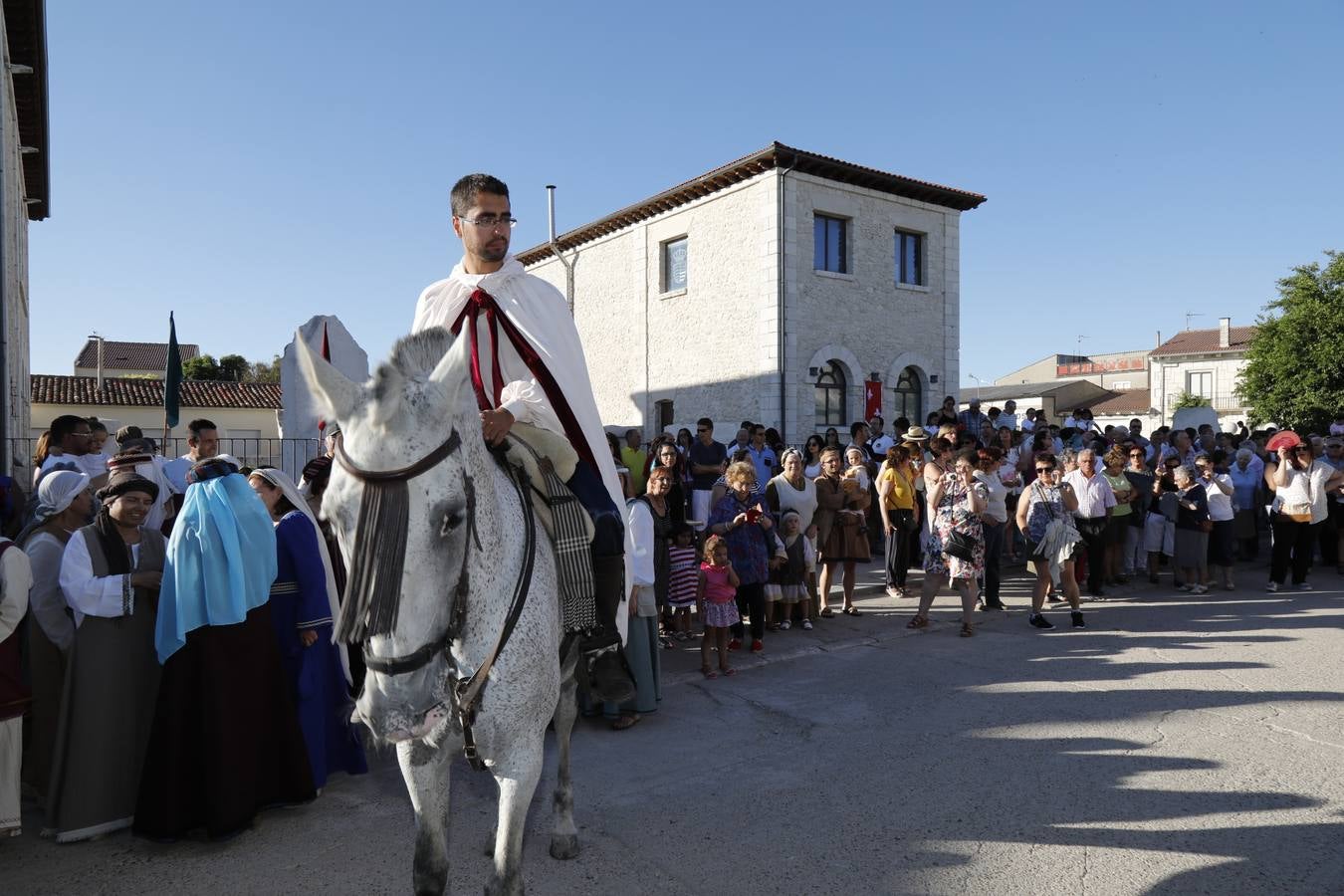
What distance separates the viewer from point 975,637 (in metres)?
8.23

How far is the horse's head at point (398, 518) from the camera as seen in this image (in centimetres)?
190

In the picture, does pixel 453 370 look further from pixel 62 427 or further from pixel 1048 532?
pixel 1048 532

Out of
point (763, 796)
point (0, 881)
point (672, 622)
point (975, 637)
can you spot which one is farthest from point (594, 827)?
point (975, 637)

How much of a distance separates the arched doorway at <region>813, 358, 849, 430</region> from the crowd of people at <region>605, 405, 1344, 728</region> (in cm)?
556

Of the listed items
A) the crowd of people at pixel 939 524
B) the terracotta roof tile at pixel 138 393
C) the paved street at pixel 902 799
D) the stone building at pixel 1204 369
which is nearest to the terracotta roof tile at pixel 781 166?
the crowd of people at pixel 939 524

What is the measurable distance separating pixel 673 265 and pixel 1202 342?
2016 inches

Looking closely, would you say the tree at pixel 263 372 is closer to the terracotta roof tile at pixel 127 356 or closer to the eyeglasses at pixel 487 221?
the terracotta roof tile at pixel 127 356

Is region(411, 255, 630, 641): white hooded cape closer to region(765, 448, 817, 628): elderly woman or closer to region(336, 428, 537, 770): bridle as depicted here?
region(336, 428, 537, 770): bridle

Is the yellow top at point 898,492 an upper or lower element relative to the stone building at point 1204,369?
lower

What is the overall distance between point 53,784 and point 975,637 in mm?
7688

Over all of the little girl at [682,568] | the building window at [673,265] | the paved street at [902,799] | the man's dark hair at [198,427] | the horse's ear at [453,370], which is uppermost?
the building window at [673,265]

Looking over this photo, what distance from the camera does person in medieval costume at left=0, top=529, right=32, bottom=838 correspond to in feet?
12.6

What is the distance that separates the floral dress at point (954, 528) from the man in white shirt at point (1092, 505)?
83.1 inches

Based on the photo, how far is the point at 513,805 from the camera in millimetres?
2621
